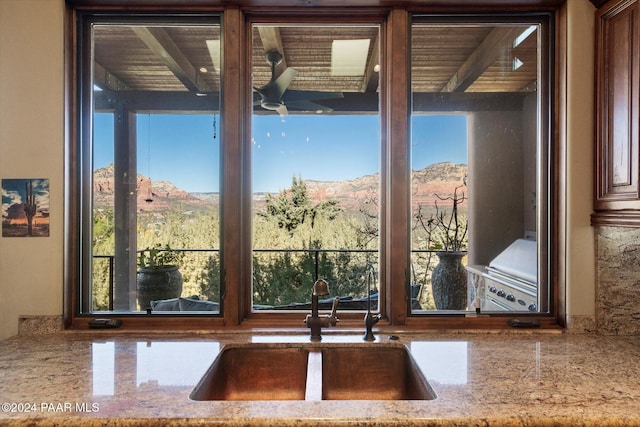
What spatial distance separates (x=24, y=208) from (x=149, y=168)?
23.0 inches

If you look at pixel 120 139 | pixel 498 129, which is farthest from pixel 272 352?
pixel 498 129

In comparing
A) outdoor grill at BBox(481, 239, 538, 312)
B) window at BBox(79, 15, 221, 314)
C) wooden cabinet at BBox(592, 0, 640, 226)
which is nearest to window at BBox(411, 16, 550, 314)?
outdoor grill at BBox(481, 239, 538, 312)

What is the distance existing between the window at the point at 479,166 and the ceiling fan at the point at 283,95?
0.72 meters

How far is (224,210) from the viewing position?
1870 mm

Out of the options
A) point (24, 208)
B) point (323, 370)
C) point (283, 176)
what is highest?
point (283, 176)

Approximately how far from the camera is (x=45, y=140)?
70.3 inches

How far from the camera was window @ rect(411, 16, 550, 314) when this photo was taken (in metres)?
1.94

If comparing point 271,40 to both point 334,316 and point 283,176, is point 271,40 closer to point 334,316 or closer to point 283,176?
point 283,176

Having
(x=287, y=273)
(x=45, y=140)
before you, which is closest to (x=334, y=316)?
(x=287, y=273)

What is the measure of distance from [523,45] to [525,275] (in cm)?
123

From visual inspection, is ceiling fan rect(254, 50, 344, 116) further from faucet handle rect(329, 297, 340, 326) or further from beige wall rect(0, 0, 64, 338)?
faucet handle rect(329, 297, 340, 326)

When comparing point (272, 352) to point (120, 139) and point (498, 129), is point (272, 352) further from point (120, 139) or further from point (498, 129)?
point (498, 129)

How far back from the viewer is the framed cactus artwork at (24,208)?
178 centimetres

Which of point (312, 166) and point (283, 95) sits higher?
point (283, 95)
